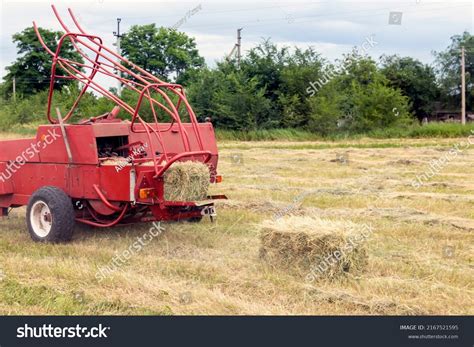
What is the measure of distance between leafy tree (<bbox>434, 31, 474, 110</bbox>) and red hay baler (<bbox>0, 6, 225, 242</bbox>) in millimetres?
48607

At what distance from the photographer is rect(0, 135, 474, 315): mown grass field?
18.8 feet

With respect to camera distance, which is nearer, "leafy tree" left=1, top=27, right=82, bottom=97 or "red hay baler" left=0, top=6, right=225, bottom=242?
"red hay baler" left=0, top=6, right=225, bottom=242

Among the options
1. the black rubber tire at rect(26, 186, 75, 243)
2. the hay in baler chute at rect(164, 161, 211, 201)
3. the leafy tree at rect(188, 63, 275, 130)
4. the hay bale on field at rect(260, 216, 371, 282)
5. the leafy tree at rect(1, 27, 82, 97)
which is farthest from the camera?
the leafy tree at rect(1, 27, 82, 97)

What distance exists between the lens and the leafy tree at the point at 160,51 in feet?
141

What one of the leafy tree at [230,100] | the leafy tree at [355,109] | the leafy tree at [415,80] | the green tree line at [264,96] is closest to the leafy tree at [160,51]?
the green tree line at [264,96]

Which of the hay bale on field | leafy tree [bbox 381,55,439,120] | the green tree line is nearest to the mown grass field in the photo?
the hay bale on field

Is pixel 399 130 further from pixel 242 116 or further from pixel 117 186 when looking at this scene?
pixel 117 186

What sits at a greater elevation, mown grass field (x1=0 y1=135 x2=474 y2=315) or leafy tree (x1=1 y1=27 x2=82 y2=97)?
leafy tree (x1=1 y1=27 x2=82 y2=97)

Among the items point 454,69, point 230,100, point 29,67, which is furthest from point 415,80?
point 29,67

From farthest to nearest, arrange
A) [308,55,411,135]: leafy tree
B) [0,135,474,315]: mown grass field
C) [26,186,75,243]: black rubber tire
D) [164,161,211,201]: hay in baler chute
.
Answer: [308,55,411,135]: leafy tree
[26,186,75,243]: black rubber tire
[164,161,211,201]: hay in baler chute
[0,135,474,315]: mown grass field

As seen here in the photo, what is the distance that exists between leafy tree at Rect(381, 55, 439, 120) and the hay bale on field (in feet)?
151

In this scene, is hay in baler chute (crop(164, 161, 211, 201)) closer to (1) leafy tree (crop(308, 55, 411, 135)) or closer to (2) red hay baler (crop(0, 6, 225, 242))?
(2) red hay baler (crop(0, 6, 225, 242))

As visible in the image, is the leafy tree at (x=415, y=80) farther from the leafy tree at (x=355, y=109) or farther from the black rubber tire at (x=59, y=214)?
the black rubber tire at (x=59, y=214)

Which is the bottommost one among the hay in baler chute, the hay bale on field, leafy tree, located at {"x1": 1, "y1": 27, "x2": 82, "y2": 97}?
the hay bale on field
